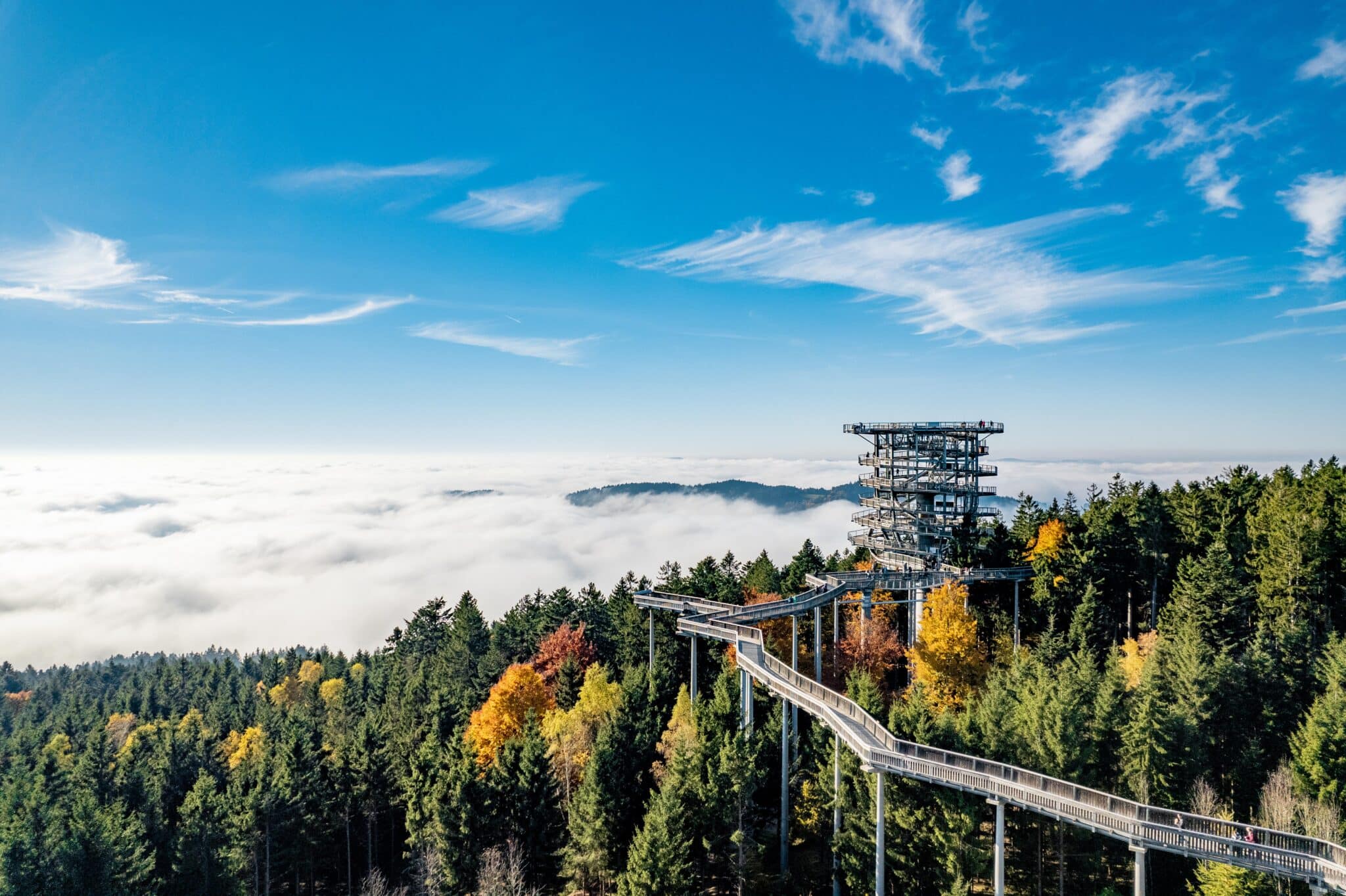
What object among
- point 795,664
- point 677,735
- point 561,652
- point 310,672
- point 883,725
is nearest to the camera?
point 883,725

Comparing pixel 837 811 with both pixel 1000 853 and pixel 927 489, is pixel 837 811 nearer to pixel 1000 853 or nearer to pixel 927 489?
pixel 1000 853

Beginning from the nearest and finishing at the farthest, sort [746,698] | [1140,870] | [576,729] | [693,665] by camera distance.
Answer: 1. [1140,870]
2. [746,698]
3. [576,729]
4. [693,665]

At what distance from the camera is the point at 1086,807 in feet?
91.1

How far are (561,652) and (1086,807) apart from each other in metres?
45.7

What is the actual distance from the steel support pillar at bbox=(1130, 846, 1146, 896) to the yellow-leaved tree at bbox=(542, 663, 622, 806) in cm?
2935

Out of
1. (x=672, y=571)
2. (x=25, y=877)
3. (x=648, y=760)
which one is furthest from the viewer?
(x=672, y=571)

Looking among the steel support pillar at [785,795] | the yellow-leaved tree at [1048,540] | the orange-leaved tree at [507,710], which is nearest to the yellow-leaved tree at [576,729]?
the orange-leaved tree at [507,710]

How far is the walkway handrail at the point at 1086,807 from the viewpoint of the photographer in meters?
25.1

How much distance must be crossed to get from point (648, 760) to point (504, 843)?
891cm

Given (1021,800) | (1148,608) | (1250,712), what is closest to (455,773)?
(1021,800)

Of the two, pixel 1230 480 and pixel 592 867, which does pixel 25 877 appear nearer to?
pixel 592 867

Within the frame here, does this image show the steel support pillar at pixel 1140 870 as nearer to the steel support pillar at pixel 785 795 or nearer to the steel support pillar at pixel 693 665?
the steel support pillar at pixel 785 795

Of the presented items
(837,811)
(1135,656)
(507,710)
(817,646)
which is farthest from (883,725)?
(507,710)

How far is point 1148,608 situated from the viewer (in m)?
61.2
